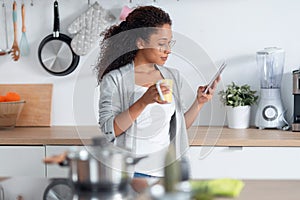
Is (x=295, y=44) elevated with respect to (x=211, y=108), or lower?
elevated

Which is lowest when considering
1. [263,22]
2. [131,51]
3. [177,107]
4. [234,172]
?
[234,172]

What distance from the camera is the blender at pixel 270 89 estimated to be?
107 inches

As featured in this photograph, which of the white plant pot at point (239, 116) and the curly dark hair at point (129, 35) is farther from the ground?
the curly dark hair at point (129, 35)

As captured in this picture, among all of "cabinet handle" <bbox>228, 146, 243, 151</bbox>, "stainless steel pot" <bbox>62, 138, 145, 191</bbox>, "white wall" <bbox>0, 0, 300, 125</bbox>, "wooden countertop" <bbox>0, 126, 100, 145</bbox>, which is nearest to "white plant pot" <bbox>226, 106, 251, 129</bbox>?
"white wall" <bbox>0, 0, 300, 125</bbox>

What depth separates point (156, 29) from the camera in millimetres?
1891

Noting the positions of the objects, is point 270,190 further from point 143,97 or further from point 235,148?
point 235,148

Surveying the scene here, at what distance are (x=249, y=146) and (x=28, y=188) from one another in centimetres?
127

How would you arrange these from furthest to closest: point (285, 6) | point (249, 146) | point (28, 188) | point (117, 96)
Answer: point (285, 6) → point (249, 146) → point (117, 96) → point (28, 188)

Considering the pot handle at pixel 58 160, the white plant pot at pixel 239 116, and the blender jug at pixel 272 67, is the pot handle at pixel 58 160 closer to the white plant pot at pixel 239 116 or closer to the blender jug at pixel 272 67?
the white plant pot at pixel 239 116

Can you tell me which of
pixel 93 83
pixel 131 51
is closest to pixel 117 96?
pixel 131 51

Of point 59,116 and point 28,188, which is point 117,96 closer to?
point 28,188

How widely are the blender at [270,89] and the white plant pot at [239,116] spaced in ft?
0.17

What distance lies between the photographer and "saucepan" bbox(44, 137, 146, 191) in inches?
44.3

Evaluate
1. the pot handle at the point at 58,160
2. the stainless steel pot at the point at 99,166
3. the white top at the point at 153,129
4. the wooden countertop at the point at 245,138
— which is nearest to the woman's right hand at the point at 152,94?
the white top at the point at 153,129
